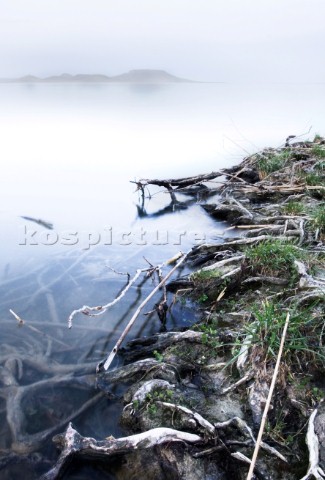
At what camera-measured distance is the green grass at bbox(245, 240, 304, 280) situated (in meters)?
5.58

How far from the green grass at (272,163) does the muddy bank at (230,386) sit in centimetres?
687

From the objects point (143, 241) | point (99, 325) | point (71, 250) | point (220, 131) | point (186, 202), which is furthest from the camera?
point (220, 131)

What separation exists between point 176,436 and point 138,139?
27.1 metres

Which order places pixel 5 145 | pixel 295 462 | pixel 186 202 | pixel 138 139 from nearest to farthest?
1. pixel 295 462
2. pixel 186 202
3. pixel 5 145
4. pixel 138 139

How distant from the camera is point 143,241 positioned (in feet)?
29.8

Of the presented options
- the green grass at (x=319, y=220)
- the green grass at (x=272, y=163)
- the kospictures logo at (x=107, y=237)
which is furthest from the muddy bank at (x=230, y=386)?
the green grass at (x=272, y=163)

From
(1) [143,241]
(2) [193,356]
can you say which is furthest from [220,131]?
(2) [193,356]

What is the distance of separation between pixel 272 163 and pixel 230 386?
980cm

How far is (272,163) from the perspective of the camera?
12.4m

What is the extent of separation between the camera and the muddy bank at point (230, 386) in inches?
122

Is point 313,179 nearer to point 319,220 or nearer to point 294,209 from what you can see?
point 294,209

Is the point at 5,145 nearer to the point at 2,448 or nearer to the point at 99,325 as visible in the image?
the point at 99,325

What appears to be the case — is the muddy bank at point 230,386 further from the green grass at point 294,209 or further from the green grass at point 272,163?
the green grass at point 272,163

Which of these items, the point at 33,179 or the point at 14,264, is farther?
the point at 33,179
